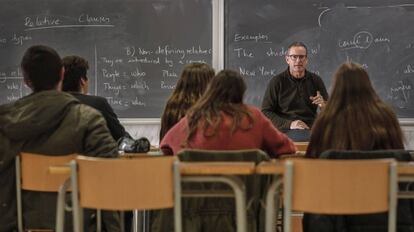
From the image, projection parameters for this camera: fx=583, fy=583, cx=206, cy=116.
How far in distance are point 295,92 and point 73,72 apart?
2.02 meters

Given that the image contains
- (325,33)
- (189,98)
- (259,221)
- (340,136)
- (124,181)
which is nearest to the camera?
(124,181)

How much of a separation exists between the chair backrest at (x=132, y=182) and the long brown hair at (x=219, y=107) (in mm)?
485

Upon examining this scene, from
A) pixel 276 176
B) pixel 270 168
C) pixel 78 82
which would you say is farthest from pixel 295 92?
pixel 270 168

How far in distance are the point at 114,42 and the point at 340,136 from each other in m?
3.28

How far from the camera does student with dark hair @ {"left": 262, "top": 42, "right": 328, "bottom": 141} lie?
4.81 metres

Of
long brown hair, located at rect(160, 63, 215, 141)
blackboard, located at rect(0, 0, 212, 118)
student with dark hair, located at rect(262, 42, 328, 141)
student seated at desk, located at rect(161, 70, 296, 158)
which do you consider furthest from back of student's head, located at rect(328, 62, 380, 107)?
blackboard, located at rect(0, 0, 212, 118)

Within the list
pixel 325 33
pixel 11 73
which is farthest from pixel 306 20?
pixel 11 73

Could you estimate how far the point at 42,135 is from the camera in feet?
8.96

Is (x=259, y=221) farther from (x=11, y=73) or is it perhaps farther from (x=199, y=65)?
(x=11, y=73)

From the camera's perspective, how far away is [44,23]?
5477 mm

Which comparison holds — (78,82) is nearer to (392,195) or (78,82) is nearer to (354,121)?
(354,121)

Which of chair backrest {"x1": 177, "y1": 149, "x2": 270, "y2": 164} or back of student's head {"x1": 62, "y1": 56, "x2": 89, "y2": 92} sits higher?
back of student's head {"x1": 62, "y1": 56, "x2": 89, "y2": 92}

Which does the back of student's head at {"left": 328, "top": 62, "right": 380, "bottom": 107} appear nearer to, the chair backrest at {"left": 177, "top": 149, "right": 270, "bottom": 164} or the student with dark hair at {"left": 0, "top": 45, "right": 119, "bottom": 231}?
the chair backrest at {"left": 177, "top": 149, "right": 270, "bottom": 164}

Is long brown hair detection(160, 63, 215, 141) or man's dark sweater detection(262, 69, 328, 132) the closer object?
long brown hair detection(160, 63, 215, 141)
